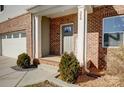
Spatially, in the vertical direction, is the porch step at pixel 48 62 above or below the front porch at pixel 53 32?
below

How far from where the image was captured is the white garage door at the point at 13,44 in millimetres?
14161

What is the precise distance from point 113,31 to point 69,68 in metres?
3.55

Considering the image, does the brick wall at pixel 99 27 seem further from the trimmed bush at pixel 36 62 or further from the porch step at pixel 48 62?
the trimmed bush at pixel 36 62

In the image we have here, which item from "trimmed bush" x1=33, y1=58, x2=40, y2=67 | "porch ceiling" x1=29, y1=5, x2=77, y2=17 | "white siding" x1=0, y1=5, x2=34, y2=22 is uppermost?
"white siding" x1=0, y1=5, x2=34, y2=22

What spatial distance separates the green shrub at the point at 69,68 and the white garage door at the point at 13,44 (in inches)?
289

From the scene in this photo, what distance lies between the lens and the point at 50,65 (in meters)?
9.95

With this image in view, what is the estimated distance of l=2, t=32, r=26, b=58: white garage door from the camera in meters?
14.2

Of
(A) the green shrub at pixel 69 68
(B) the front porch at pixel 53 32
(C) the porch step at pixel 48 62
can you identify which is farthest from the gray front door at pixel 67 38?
(A) the green shrub at pixel 69 68

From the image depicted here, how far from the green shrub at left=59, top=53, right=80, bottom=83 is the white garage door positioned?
735cm

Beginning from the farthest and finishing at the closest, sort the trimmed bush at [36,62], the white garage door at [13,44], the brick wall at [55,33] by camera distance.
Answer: the white garage door at [13,44] → the brick wall at [55,33] → the trimmed bush at [36,62]

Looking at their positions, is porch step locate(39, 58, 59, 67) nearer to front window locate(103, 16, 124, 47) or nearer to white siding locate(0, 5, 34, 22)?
front window locate(103, 16, 124, 47)

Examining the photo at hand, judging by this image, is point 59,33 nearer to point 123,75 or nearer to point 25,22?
point 25,22

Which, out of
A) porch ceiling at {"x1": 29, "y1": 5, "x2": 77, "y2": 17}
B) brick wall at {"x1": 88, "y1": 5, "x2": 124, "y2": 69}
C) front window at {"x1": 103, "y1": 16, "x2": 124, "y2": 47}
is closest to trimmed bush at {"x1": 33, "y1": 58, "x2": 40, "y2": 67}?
porch ceiling at {"x1": 29, "y1": 5, "x2": 77, "y2": 17}
